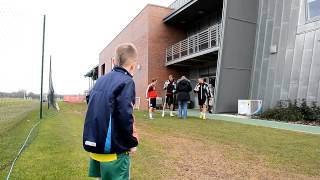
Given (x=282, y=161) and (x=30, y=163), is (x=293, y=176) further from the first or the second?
(x=30, y=163)

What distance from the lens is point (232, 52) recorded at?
60.5 ft

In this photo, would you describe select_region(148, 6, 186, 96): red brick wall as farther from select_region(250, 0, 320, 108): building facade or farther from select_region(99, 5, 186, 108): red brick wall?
select_region(250, 0, 320, 108): building facade

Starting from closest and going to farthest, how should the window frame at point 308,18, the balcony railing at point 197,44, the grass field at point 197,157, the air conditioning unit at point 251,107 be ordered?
the grass field at point 197,157, the window frame at point 308,18, the air conditioning unit at point 251,107, the balcony railing at point 197,44

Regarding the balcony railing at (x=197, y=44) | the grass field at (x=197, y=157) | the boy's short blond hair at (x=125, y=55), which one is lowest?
the grass field at (x=197, y=157)

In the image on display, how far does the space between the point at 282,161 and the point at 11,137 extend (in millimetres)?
6648

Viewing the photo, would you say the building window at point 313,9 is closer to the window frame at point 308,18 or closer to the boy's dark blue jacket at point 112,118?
the window frame at point 308,18

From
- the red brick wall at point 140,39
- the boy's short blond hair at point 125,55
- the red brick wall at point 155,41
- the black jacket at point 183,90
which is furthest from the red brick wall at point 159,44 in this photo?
the boy's short blond hair at point 125,55

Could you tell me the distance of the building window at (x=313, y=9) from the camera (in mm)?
14492

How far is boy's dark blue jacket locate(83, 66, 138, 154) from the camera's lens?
2.74 metres

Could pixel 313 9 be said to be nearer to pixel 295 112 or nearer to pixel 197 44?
pixel 295 112

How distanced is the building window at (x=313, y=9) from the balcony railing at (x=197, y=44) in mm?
5294

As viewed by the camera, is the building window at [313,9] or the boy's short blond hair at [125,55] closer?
the boy's short blond hair at [125,55]

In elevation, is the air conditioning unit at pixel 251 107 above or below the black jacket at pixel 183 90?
below

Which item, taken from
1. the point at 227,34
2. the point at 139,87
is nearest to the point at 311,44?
the point at 227,34
